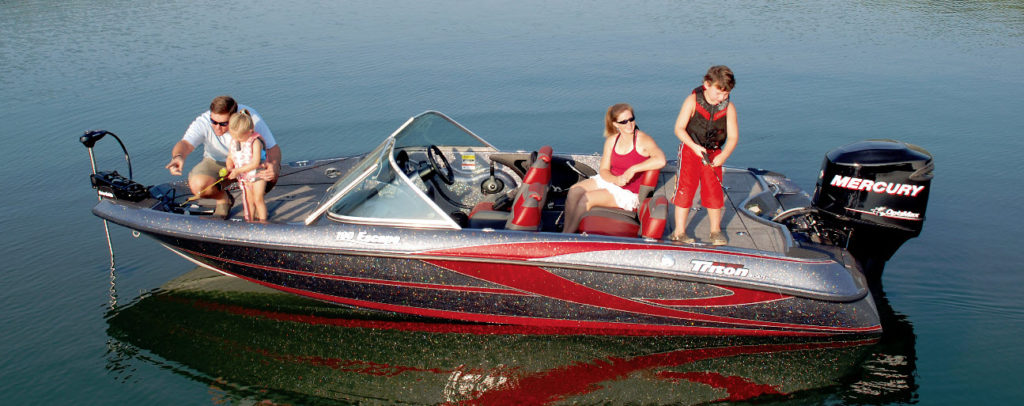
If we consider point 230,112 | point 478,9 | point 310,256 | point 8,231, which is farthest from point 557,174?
point 478,9

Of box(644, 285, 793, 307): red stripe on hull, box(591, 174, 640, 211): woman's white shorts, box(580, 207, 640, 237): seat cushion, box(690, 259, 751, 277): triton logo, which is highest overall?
box(591, 174, 640, 211): woman's white shorts

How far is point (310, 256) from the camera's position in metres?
4.80

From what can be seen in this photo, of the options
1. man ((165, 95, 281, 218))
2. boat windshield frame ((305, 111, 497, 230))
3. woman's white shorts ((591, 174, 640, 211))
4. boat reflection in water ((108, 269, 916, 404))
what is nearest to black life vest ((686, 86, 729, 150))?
woman's white shorts ((591, 174, 640, 211))

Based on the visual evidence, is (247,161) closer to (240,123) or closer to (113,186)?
(240,123)

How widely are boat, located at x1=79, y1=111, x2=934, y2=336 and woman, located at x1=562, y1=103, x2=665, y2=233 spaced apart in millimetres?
125

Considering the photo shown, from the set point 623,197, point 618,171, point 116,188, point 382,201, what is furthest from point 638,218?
point 116,188

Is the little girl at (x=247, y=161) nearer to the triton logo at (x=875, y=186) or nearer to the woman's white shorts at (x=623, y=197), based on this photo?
the woman's white shorts at (x=623, y=197)

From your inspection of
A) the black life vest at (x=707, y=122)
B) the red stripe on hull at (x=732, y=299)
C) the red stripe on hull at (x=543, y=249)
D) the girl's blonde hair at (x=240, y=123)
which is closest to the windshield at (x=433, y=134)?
the girl's blonde hair at (x=240, y=123)

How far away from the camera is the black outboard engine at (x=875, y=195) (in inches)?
178

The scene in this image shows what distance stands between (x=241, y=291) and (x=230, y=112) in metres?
1.45

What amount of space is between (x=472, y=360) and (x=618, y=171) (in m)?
1.70

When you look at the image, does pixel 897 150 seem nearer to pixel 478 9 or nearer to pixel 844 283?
pixel 844 283

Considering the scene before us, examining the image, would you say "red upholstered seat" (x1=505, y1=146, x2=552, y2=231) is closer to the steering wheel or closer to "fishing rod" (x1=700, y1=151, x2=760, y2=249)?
the steering wheel

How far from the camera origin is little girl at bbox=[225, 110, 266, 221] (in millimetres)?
5047
